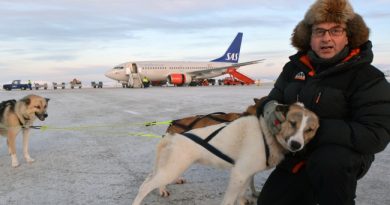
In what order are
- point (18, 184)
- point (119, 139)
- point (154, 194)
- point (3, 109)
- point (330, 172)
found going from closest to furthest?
point (330, 172), point (154, 194), point (18, 184), point (3, 109), point (119, 139)

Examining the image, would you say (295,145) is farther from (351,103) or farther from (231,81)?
(231,81)

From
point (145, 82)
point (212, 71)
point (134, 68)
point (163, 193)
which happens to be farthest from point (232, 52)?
point (163, 193)

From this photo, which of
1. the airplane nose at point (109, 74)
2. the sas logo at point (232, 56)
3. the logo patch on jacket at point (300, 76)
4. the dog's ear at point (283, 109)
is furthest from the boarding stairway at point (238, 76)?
the dog's ear at point (283, 109)

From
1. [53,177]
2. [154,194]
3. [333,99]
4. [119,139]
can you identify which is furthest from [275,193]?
[119,139]

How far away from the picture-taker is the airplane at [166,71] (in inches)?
1203

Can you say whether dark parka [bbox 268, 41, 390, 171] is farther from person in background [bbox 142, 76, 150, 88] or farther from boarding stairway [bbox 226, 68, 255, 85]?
boarding stairway [bbox 226, 68, 255, 85]

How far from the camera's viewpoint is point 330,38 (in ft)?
8.23

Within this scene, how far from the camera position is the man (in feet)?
7.39

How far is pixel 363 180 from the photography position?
3377 millimetres

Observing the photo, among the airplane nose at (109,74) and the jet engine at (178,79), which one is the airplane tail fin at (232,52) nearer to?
the jet engine at (178,79)

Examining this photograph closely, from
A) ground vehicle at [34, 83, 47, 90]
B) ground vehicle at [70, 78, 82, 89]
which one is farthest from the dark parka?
ground vehicle at [34, 83, 47, 90]

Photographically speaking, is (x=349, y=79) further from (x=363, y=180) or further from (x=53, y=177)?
(x=53, y=177)

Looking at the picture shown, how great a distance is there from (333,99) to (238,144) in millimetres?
707

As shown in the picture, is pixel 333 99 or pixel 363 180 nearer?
pixel 333 99
